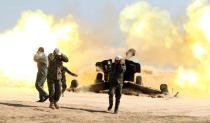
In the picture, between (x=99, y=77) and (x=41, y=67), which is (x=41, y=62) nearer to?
(x=41, y=67)

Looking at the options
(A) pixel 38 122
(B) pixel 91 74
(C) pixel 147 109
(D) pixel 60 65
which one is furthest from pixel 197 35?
(A) pixel 38 122

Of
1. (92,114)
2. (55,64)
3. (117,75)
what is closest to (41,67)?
(55,64)

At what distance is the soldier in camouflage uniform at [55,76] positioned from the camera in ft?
68.5

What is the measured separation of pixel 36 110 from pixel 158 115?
3825 millimetres

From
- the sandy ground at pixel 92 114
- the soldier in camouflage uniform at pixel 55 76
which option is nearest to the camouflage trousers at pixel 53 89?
the soldier in camouflage uniform at pixel 55 76

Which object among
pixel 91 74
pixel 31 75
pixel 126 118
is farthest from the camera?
pixel 91 74

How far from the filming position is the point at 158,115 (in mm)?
20844

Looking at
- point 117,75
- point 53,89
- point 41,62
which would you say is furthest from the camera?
point 41,62

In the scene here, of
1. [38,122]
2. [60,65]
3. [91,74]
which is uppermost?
[91,74]

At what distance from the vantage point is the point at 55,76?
20.8 m

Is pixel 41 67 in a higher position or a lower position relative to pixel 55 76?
higher

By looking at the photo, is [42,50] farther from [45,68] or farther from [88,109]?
[88,109]

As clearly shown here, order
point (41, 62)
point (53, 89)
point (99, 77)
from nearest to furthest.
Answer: point (53, 89), point (41, 62), point (99, 77)

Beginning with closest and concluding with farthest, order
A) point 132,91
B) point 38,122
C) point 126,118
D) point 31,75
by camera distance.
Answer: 1. point 38,122
2. point 126,118
3. point 132,91
4. point 31,75
